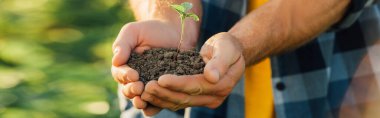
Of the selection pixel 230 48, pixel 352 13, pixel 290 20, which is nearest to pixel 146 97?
pixel 230 48

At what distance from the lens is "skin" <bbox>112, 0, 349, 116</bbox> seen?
1.90 metres

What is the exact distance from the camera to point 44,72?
3.78 m

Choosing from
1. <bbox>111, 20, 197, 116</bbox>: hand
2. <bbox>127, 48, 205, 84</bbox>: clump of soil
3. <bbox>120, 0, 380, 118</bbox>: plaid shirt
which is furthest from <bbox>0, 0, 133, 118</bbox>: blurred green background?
<bbox>127, 48, 205, 84</bbox>: clump of soil

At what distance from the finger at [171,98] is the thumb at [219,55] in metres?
0.09

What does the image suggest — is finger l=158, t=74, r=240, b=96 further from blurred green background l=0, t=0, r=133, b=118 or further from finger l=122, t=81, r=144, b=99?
blurred green background l=0, t=0, r=133, b=118

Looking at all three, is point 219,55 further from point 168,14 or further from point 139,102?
point 168,14

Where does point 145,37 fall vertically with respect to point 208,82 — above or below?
above

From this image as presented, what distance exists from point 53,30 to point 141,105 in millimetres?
2640

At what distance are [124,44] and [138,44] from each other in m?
0.10

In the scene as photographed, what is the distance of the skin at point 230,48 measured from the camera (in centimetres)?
190

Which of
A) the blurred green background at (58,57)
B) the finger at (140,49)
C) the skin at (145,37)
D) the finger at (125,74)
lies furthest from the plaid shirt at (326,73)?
the blurred green background at (58,57)

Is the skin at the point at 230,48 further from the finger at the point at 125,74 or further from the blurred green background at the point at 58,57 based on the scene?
the blurred green background at the point at 58,57

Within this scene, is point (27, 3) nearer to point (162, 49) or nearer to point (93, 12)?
point (93, 12)

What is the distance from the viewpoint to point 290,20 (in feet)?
7.49
